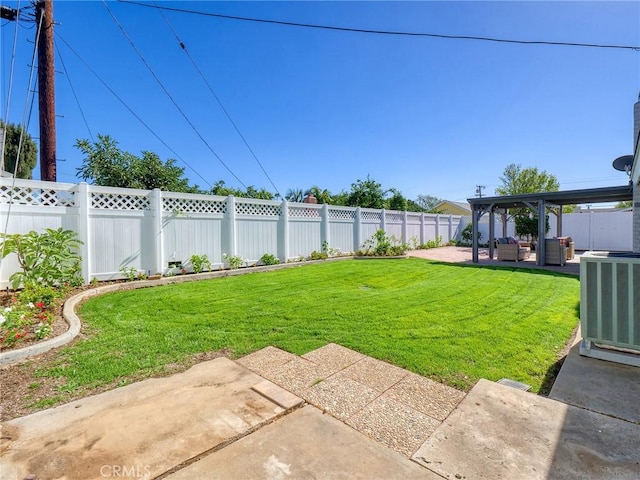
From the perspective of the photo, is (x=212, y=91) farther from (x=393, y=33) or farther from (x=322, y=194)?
(x=322, y=194)

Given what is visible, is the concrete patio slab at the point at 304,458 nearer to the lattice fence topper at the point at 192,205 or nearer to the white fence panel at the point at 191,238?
the white fence panel at the point at 191,238

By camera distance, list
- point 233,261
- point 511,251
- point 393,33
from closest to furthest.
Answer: point 393,33 → point 233,261 → point 511,251

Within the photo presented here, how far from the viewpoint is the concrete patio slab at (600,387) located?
2.14 m

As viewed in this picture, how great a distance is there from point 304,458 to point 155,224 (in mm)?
6519

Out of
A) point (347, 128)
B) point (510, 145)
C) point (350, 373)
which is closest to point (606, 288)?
point (350, 373)

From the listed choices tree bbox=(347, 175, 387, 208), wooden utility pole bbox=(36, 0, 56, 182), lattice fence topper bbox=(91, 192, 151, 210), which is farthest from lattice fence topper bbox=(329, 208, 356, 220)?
wooden utility pole bbox=(36, 0, 56, 182)

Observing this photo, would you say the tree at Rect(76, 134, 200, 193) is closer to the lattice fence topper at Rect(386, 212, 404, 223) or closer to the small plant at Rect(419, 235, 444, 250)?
the lattice fence topper at Rect(386, 212, 404, 223)

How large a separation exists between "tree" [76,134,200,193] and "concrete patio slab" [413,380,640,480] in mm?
13591

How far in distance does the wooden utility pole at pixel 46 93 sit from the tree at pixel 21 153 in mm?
9937

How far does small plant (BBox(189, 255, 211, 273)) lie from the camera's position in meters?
7.31

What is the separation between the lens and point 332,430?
1.92m

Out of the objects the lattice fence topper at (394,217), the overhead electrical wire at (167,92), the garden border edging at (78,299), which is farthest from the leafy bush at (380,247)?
the overhead electrical wire at (167,92)

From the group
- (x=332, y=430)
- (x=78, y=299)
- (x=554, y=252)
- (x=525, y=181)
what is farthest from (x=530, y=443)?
(x=525, y=181)

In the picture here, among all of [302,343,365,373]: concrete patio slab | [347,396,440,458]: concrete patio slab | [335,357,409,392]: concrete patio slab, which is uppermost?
[302,343,365,373]: concrete patio slab
